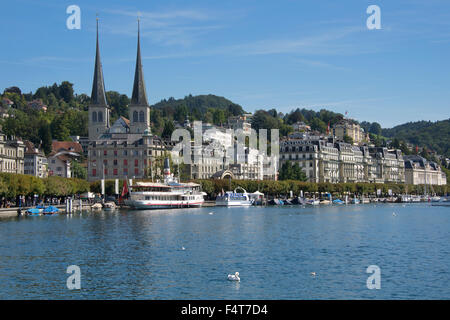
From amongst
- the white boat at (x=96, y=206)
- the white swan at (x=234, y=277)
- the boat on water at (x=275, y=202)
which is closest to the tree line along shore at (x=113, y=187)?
the white boat at (x=96, y=206)

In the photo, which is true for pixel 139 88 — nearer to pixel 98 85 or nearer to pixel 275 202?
pixel 98 85

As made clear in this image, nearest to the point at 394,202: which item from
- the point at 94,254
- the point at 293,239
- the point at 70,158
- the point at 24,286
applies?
the point at 70,158

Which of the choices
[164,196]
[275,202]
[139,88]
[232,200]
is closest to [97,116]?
[139,88]

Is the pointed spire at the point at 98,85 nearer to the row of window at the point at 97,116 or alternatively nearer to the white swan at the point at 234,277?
the row of window at the point at 97,116

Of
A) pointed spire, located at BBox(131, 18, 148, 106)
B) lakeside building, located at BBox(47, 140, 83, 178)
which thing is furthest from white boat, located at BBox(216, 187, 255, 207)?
pointed spire, located at BBox(131, 18, 148, 106)

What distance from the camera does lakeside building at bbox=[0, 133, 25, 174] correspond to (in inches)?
4680

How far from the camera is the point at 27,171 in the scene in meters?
150

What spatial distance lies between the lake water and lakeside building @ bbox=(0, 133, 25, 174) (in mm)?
58210

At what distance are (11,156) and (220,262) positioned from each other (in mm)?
92700

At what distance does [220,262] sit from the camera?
40.0 m
